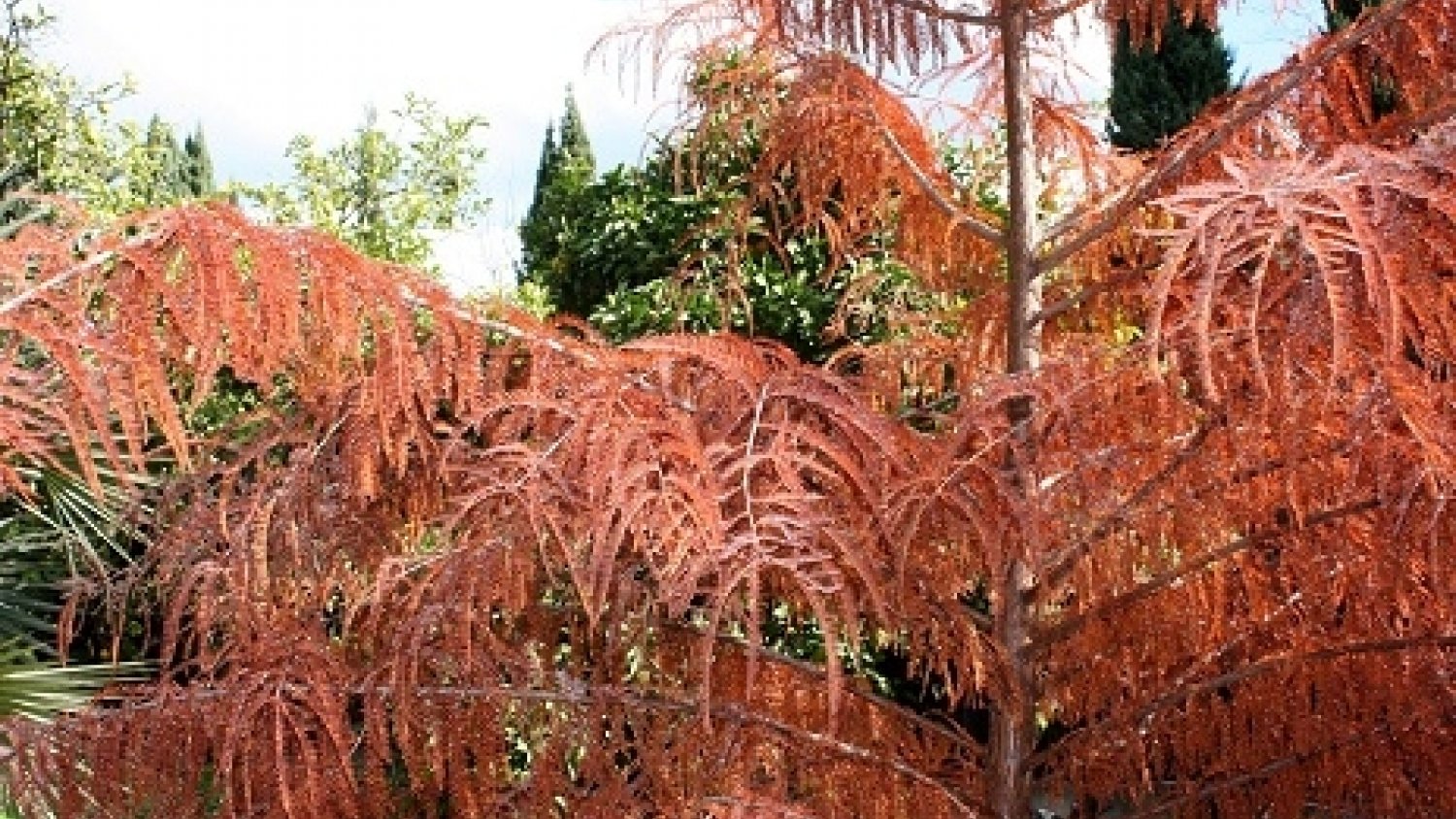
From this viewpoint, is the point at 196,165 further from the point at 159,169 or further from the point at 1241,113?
the point at 1241,113

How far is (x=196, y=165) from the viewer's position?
604 inches

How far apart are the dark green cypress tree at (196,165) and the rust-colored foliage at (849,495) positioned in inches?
517

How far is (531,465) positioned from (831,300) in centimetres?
349

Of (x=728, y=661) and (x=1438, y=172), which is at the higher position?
(x=1438, y=172)

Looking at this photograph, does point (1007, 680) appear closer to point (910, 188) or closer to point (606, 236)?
point (910, 188)

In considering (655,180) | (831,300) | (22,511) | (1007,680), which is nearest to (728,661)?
(1007,680)

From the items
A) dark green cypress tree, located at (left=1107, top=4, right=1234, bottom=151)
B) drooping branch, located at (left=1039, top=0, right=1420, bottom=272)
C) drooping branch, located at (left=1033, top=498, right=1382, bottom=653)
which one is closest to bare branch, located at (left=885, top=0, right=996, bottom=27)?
drooping branch, located at (left=1039, top=0, right=1420, bottom=272)

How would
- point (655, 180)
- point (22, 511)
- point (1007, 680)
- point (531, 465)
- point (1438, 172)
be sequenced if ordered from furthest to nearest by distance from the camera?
point (22, 511), point (655, 180), point (1007, 680), point (531, 465), point (1438, 172)

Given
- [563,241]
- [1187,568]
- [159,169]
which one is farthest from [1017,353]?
[159,169]

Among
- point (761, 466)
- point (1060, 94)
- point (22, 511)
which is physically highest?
point (1060, 94)

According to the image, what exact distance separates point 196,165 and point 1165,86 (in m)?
9.20

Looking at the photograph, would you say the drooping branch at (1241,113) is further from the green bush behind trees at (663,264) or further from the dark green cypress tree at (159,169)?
the dark green cypress tree at (159,169)

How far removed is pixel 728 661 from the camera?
2.11 metres

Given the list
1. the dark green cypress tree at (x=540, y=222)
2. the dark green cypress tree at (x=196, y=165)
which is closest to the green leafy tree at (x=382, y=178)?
the dark green cypress tree at (x=540, y=222)
